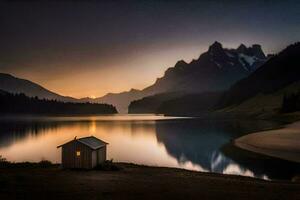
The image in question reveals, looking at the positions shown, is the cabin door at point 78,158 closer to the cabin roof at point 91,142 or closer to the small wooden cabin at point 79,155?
the small wooden cabin at point 79,155

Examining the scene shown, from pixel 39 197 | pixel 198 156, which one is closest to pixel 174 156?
pixel 198 156

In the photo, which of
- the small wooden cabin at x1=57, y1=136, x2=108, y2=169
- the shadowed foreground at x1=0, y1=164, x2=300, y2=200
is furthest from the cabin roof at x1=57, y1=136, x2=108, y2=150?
the shadowed foreground at x1=0, y1=164, x2=300, y2=200

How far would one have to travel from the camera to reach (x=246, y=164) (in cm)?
5344

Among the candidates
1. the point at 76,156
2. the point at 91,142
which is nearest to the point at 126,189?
the point at 76,156

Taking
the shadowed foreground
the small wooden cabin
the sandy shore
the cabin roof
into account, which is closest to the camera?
the shadowed foreground

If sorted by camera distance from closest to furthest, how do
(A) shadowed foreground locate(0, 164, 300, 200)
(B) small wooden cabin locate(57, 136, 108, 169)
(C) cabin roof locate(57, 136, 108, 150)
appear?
(A) shadowed foreground locate(0, 164, 300, 200) → (B) small wooden cabin locate(57, 136, 108, 169) → (C) cabin roof locate(57, 136, 108, 150)

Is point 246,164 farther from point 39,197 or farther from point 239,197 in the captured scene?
point 39,197

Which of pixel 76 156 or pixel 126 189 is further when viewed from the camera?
pixel 76 156

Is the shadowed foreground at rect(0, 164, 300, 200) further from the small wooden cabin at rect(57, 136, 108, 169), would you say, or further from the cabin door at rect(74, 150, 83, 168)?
the cabin door at rect(74, 150, 83, 168)

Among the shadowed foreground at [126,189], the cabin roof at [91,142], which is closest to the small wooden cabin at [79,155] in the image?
the cabin roof at [91,142]

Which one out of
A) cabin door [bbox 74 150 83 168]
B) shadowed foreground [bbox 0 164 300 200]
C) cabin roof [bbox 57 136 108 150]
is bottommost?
shadowed foreground [bbox 0 164 300 200]

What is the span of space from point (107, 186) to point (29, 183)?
19.5ft

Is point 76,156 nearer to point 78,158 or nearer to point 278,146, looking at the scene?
point 78,158

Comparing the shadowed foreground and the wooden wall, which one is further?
the wooden wall
